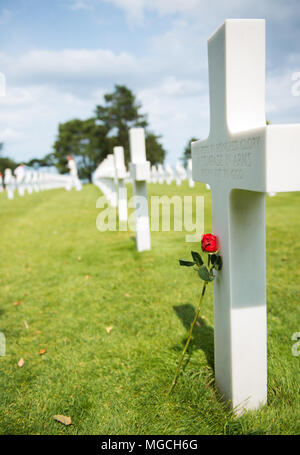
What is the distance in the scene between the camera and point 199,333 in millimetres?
2846

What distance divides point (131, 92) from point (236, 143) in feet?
168

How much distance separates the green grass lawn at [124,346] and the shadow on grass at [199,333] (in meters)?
0.01

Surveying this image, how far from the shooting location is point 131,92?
1921 inches

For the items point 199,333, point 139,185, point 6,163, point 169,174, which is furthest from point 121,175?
point 6,163

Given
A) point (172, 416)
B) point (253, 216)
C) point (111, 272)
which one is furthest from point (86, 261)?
point (253, 216)

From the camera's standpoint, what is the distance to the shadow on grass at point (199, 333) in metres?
2.51

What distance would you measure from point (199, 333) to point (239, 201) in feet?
5.04

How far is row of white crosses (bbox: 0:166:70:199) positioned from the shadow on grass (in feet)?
54.4

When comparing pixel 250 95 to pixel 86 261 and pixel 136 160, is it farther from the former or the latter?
pixel 86 261

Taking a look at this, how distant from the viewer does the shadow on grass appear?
2514 millimetres

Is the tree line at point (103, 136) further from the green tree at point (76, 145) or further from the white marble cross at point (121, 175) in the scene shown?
the white marble cross at point (121, 175)

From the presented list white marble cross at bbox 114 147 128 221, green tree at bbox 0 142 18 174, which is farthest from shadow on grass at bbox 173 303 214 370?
green tree at bbox 0 142 18 174

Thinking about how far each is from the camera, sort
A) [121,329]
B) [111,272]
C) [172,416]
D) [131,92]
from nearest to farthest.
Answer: [172,416]
[121,329]
[111,272]
[131,92]

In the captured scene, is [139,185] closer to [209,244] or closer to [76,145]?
[209,244]
